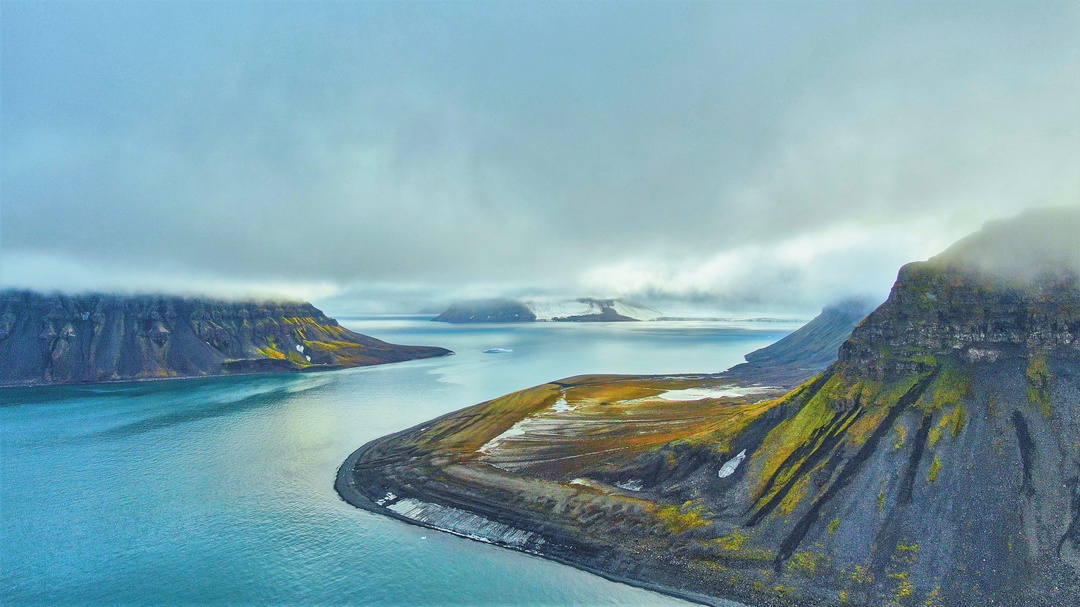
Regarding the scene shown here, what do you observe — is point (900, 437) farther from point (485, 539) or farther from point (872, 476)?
point (485, 539)

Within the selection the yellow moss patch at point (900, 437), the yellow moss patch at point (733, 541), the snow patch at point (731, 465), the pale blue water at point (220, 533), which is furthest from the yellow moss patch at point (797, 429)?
the pale blue water at point (220, 533)

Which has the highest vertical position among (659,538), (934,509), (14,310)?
(14,310)

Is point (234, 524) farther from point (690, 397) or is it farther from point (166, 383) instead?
point (166, 383)

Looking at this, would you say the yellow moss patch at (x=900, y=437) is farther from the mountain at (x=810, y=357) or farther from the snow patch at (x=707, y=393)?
the mountain at (x=810, y=357)

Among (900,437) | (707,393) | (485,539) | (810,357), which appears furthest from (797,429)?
(810,357)

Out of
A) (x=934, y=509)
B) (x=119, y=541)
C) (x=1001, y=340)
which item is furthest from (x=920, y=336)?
(x=119, y=541)

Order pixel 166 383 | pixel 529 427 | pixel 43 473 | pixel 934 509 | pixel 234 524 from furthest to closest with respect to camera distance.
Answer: pixel 166 383
pixel 529 427
pixel 43 473
pixel 234 524
pixel 934 509
